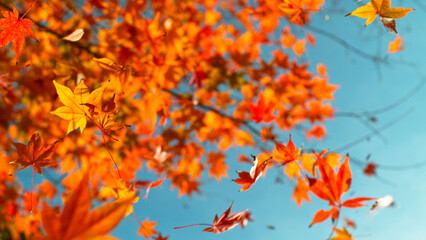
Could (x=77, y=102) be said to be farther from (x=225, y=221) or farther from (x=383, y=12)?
(x=383, y=12)

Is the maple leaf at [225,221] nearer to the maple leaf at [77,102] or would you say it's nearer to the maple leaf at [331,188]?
the maple leaf at [331,188]

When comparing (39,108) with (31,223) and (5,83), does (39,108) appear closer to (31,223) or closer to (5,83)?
(31,223)

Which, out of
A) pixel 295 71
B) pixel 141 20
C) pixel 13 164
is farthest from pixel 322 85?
pixel 13 164

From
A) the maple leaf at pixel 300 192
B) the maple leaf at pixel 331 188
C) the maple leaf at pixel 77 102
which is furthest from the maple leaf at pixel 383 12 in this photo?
the maple leaf at pixel 300 192

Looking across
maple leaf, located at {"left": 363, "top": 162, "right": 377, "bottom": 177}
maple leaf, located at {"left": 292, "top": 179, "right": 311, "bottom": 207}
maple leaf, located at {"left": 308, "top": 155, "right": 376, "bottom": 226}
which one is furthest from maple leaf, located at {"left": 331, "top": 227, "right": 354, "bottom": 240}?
maple leaf, located at {"left": 363, "top": 162, "right": 377, "bottom": 177}

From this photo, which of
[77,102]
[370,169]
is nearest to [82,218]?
[77,102]

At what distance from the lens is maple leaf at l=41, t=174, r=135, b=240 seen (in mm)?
329

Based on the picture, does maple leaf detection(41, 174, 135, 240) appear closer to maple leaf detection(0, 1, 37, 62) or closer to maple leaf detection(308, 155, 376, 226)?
maple leaf detection(308, 155, 376, 226)

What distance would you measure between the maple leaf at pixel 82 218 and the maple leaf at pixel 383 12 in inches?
25.0

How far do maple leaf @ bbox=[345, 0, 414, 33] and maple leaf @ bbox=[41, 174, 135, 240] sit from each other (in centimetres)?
64

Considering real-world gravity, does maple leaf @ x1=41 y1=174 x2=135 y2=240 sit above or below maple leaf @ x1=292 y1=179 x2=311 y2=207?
below

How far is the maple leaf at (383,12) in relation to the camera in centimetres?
63

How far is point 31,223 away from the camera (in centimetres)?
197

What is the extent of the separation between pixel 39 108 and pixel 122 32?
89 cm
